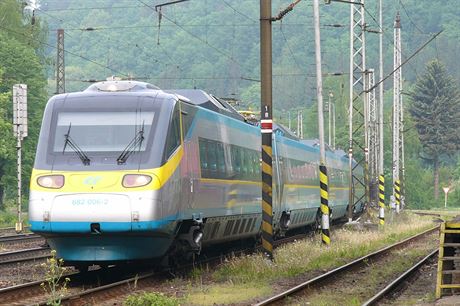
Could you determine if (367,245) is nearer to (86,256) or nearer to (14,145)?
(86,256)

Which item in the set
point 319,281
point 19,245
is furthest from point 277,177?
point 319,281

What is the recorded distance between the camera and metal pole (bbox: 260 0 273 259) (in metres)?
18.2

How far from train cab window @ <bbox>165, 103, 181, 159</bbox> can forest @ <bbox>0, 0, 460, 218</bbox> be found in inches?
1185

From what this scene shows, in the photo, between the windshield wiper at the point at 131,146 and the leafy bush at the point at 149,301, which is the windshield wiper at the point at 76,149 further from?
the leafy bush at the point at 149,301

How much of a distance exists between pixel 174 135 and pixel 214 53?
350 ft

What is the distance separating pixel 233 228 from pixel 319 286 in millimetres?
4248

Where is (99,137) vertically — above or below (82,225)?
above

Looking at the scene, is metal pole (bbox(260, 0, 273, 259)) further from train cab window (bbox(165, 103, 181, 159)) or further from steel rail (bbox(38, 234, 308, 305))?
train cab window (bbox(165, 103, 181, 159))

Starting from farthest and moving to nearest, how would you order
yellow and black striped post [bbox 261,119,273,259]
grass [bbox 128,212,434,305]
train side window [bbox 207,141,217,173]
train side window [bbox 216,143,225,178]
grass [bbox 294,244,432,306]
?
yellow and black striped post [bbox 261,119,273,259], train side window [bbox 216,143,225,178], train side window [bbox 207,141,217,173], grass [bbox 128,212,434,305], grass [bbox 294,244,432,306]

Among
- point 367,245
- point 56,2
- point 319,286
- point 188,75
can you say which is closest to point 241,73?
point 188,75

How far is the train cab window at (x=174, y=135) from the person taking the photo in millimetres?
14141

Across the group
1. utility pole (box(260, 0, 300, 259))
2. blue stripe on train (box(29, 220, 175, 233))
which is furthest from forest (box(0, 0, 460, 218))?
blue stripe on train (box(29, 220, 175, 233))

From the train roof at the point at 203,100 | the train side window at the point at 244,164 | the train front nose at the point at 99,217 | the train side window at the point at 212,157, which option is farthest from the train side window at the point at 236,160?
the train front nose at the point at 99,217

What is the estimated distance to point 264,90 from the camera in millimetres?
18406
